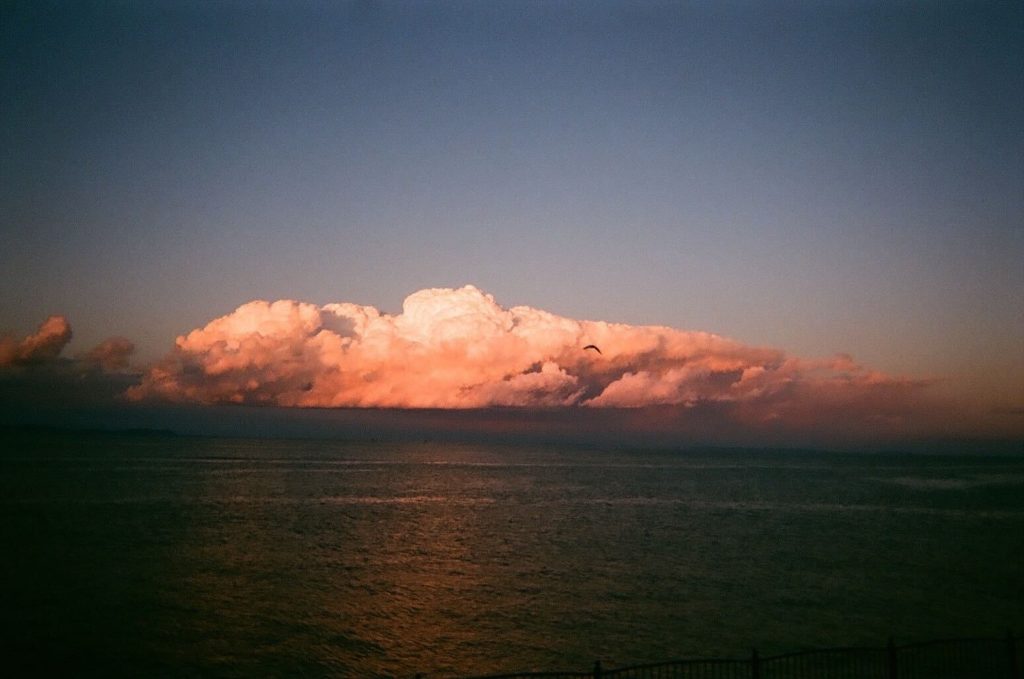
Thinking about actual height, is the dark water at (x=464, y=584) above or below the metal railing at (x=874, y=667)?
below

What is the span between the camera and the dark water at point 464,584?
93.4 feet

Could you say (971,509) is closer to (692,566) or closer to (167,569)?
(692,566)

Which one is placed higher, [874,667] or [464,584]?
[874,667]

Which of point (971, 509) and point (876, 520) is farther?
point (971, 509)

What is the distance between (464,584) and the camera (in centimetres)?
4175

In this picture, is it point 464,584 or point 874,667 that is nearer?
point 874,667

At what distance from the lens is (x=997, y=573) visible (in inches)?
1754

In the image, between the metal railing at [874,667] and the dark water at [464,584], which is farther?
the dark water at [464,584]

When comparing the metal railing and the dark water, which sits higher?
the metal railing

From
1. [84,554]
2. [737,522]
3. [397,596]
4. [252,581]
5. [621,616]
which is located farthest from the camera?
[737,522]

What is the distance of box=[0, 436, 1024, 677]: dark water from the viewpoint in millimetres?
28453

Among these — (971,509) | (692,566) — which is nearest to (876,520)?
(971,509)

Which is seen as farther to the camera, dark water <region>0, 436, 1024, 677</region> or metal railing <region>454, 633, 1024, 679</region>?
dark water <region>0, 436, 1024, 677</region>

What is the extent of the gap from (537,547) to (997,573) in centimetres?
2969
